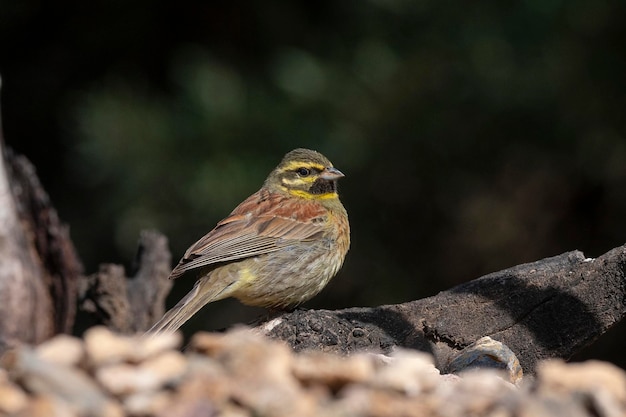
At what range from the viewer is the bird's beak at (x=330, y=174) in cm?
567

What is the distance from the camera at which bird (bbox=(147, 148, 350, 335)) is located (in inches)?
203

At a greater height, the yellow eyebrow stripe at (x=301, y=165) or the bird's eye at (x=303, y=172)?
the yellow eyebrow stripe at (x=301, y=165)

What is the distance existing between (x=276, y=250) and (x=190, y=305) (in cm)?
59

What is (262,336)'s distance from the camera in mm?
3770

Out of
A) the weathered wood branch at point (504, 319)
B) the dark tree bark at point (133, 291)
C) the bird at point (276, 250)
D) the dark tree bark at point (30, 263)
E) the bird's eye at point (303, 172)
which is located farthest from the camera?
the bird's eye at point (303, 172)

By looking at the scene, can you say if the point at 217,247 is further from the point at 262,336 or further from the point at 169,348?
the point at 169,348

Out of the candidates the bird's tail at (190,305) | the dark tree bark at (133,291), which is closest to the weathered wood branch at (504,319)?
the bird's tail at (190,305)

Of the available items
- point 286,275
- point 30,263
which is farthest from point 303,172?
point 30,263

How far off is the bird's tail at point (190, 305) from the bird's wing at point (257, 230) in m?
0.11

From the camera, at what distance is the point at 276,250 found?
540cm

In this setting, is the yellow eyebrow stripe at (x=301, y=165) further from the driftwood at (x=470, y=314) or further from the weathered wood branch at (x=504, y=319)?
the weathered wood branch at (x=504, y=319)

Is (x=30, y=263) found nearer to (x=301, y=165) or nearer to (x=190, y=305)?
(x=190, y=305)

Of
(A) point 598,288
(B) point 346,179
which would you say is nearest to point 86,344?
(A) point 598,288

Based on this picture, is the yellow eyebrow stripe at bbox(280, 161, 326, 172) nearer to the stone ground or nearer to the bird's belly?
the bird's belly
